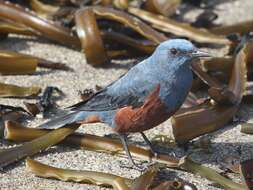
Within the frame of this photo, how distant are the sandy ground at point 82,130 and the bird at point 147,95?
23 cm

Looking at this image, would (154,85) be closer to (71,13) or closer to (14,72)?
(14,72)

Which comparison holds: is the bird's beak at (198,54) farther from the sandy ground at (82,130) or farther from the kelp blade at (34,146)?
the kelp blade at (34,146)

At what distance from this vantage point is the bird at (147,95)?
488 cm

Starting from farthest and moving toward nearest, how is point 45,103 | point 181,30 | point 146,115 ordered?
point 181,30 → point 45,103 → point 146,115

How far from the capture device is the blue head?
4.94m

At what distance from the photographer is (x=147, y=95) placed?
489cm

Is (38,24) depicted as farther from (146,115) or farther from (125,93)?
(146,115)

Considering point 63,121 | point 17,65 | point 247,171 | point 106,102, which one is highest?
point 17,65

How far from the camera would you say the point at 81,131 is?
17.5 ft

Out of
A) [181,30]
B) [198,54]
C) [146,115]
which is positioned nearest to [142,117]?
[146,115]

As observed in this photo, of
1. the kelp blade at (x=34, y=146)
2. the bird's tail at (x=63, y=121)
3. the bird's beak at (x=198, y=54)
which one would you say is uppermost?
the bird's beak at (x=198, y=54)

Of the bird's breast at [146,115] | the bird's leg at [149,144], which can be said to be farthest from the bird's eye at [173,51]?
the bird's leg at [149,144]

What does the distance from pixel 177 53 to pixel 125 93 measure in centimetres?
45

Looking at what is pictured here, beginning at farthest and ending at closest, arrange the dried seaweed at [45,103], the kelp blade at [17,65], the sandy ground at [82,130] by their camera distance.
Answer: the kelp blade at [17,65], the dried seaweed at [45,103], the sandy ground at [82,130]
